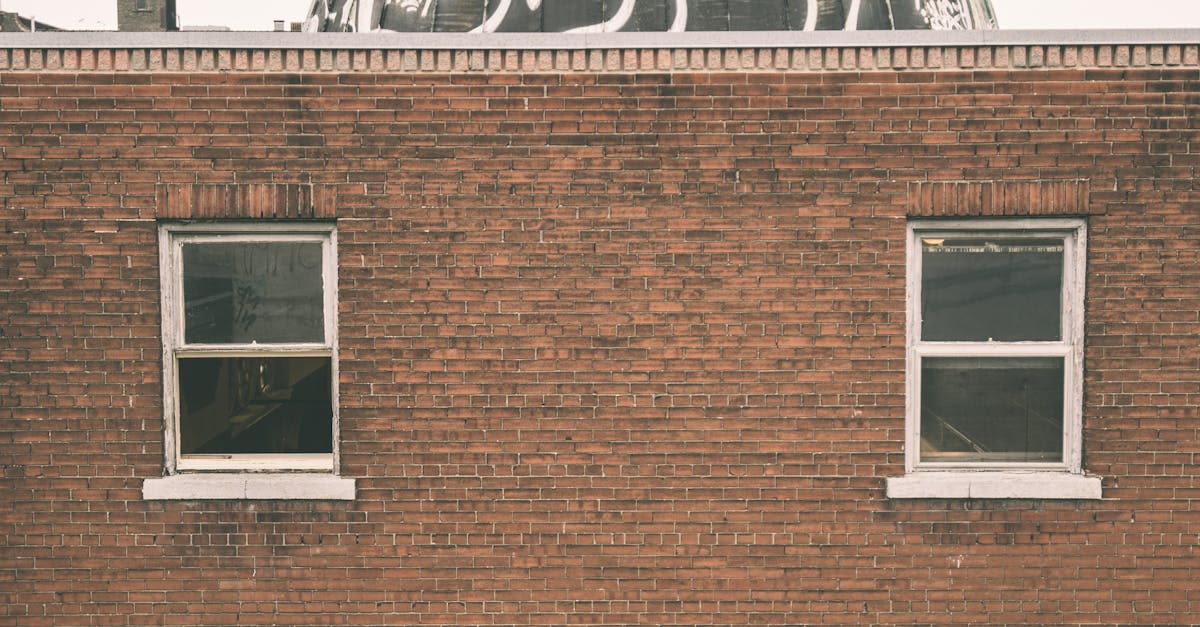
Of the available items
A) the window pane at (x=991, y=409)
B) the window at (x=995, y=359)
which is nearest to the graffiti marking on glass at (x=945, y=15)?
the window at (x=995, y=359)

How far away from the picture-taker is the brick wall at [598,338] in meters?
5.24

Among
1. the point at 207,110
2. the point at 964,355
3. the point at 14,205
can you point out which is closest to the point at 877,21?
the point at 964,355

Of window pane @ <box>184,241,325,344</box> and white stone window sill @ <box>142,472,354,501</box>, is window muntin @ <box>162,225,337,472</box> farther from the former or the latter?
white stone window sill @ <box>142,472,354,501</box>

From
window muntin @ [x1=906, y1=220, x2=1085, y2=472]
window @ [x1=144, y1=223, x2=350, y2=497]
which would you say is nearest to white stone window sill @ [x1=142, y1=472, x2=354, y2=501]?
window @ [x1=144, y1=223, x2=350, y2=497]

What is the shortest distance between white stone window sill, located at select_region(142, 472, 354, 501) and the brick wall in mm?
78

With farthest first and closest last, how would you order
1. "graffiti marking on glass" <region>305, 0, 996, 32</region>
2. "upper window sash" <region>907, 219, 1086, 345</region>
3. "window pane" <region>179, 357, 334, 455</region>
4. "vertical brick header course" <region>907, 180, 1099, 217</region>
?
"graffiti marking on glass" <region>305, 0, 996, 32</region>
"window pane" <region>179, 357, 334, 455</region>
"upper window sash" <region>907, 219, 1086, 345</region>
"vertical brick header course" <region>907, 180, 1099, 217</region>

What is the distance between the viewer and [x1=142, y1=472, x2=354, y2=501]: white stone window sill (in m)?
5.36

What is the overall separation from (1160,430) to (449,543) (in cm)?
441

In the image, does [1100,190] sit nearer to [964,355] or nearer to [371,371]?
[964,355]

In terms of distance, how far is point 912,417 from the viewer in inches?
212

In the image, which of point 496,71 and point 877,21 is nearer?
point 496,71

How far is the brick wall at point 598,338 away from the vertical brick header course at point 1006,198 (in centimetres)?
2

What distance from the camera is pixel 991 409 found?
5469 mm

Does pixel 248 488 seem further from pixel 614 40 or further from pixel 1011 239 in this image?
pixel 1011 239
